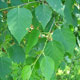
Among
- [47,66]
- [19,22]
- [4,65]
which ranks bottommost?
[4,65]

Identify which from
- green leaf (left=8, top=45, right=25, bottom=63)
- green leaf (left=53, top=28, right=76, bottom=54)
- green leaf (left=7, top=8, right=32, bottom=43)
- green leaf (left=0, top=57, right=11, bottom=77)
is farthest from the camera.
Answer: green leaf (left=8, top=45, right=25, bottom=63)

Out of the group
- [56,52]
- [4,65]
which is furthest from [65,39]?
[4,65]

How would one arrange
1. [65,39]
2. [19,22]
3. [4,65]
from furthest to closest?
[4,65] → [65,39] → [19,22]

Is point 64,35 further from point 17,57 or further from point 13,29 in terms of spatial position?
point 17,57

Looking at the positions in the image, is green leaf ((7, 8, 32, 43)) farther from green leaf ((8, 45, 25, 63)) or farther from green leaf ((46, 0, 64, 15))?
green leaf ((8, 45, 25, 63))

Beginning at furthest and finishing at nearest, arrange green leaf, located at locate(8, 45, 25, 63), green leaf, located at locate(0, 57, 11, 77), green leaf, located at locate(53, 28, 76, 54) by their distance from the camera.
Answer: green leaf, located at locate(8, 45, 25, 63) < green leaf, located at locate(0, 57, 11, 77) < green leaf, located at locate(53, 28, 76, 54)

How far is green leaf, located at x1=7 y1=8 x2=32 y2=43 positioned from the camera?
1.96 feet

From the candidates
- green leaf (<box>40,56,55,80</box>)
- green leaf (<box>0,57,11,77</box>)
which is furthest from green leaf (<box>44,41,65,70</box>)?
green leaf (<box>0,57,11,77</box>)

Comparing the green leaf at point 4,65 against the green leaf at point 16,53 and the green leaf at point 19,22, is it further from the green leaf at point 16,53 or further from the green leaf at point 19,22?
the green leaf at point 19,22

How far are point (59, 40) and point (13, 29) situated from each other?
173mm

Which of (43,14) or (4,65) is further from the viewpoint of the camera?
(4,65)

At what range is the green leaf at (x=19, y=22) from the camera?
0.60 metres

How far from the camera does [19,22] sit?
0.62 metres

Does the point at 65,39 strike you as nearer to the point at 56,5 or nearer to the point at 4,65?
the point at 56,5
